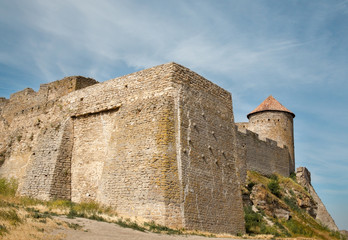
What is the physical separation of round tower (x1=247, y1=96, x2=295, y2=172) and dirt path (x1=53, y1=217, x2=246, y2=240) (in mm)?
26407

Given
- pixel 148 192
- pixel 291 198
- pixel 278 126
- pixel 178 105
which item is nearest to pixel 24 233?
pixel 148 192

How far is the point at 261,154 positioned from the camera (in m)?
29.9

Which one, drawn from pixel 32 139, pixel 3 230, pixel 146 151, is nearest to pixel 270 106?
pixel 32 139

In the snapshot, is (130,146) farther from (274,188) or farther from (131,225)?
(274,188)

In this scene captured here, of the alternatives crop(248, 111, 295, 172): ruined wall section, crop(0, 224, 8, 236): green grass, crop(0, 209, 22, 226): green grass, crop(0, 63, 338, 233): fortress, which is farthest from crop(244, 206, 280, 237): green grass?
crop(248, 111, 295, 172): ruined wall section

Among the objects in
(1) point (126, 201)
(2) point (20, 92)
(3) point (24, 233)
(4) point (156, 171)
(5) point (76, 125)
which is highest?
(2) point (20, 92)

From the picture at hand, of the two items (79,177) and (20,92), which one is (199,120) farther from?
(20,92)

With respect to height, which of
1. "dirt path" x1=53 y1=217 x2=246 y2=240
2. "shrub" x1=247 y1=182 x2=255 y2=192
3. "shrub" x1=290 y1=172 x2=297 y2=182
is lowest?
"dirt path" x1=53 y1=217 x2=246 y2=240

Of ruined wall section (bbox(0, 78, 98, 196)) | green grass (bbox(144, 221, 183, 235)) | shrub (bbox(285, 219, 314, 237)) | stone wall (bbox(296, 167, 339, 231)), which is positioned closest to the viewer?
green grass (bbox(144, 221, 183, 235))

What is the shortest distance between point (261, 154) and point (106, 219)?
21.2 m

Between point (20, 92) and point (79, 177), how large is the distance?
507 inches

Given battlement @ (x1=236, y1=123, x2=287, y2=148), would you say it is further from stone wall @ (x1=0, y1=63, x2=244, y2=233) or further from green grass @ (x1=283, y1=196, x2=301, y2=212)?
stone wall @ (x1=0, y1=63, x2=244, y2=233)

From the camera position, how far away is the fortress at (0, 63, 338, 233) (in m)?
12.0

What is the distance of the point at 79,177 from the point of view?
14.6 metres
